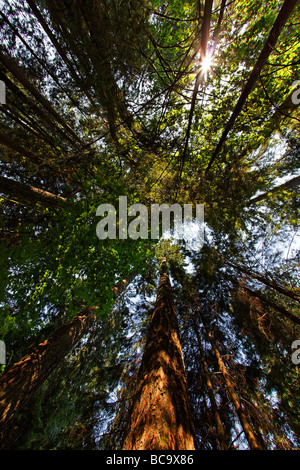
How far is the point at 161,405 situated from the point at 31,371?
2748 mm

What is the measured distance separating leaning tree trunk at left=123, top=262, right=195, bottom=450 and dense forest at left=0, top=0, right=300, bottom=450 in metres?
0.02

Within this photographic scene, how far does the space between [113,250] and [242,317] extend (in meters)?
3.75

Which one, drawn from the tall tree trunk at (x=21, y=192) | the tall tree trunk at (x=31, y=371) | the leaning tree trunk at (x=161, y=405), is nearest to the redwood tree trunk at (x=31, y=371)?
the tall tree trunk at (x=31, y=371)

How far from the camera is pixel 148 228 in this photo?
4246 millimetres

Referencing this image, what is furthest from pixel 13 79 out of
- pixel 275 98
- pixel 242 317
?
pixel 242 317

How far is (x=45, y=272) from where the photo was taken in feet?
9.09

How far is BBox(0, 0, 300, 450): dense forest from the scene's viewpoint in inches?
97.7

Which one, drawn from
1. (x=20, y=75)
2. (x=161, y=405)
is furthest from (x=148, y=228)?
(x=20, y=75)

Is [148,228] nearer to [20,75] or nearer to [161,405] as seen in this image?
[161,405]

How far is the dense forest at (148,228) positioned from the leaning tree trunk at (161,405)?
0.07 ft

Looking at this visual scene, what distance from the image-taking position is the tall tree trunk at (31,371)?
2.53m

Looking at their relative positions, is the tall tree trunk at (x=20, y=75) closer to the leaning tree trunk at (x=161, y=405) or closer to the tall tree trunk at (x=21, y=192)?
the tall tree trunk at (x=21, y=192)

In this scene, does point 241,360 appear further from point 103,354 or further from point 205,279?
point 103,354
